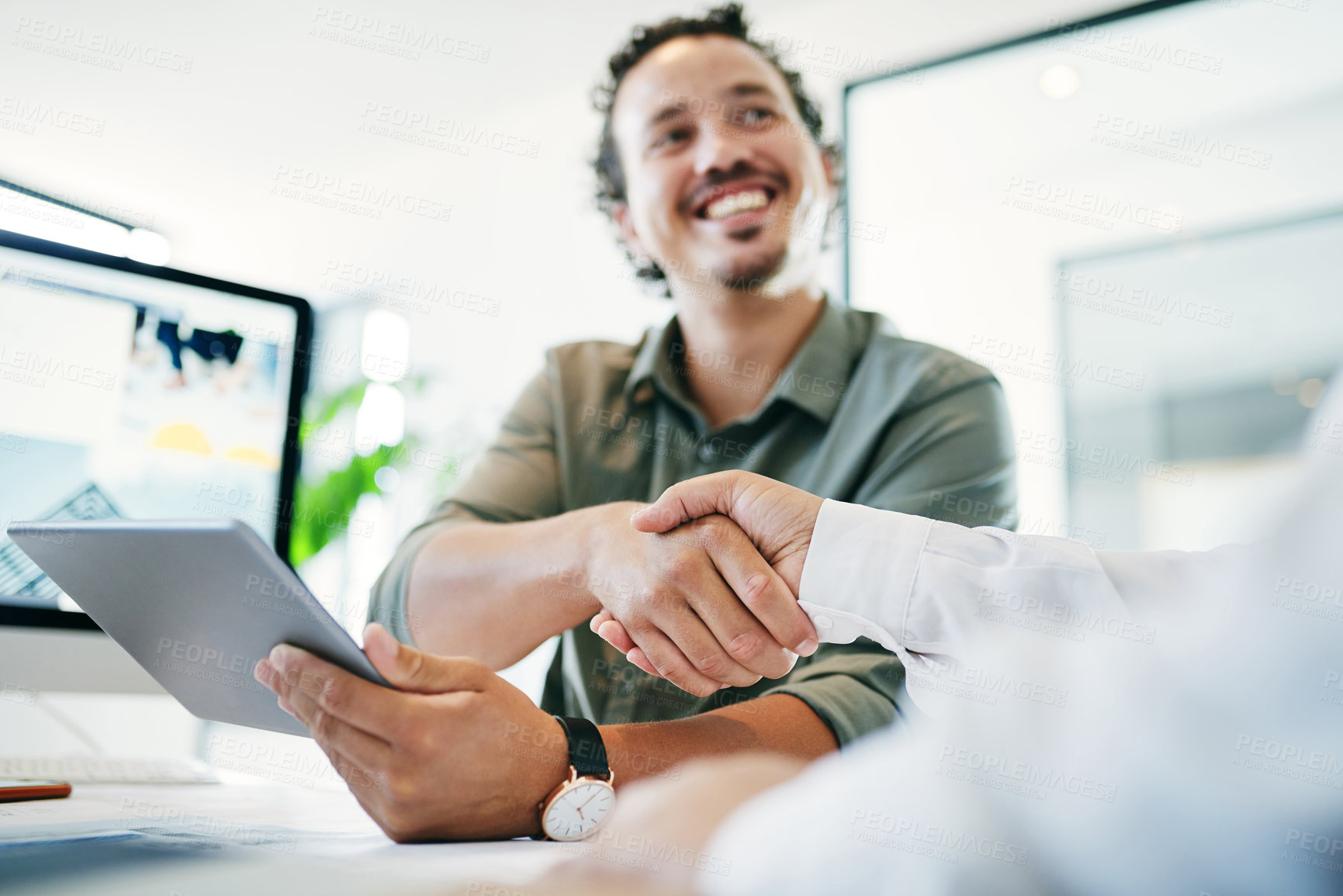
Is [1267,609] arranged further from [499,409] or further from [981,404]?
[499,409]

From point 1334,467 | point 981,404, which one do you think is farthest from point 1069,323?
point 1334,467

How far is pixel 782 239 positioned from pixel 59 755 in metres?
1.26

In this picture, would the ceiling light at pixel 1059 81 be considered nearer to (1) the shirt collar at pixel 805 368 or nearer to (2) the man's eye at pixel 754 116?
(2) the man's eye at pixel 754 116

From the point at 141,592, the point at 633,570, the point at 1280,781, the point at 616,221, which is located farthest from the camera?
the point at 616,221

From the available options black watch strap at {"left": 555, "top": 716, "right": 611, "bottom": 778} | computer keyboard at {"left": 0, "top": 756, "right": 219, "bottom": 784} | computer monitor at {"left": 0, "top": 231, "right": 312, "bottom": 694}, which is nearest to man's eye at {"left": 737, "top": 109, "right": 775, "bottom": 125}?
computer monitor at {"left": 0, "top": 231, "right": 312, "bottom": 694}

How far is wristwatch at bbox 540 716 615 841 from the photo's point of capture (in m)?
0.66

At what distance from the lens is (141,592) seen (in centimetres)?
68

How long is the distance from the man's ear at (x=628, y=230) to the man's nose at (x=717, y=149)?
1.11 feet

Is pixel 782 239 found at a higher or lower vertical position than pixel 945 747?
higher

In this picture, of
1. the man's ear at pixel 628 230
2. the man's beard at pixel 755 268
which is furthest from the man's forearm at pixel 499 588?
the man's ear at pixel 628 230

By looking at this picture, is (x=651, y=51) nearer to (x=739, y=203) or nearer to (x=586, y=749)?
(x=739, y=203)

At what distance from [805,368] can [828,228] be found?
954 mm

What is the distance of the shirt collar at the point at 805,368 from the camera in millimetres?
1295

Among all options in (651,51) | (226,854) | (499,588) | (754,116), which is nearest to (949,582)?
(226,854)
